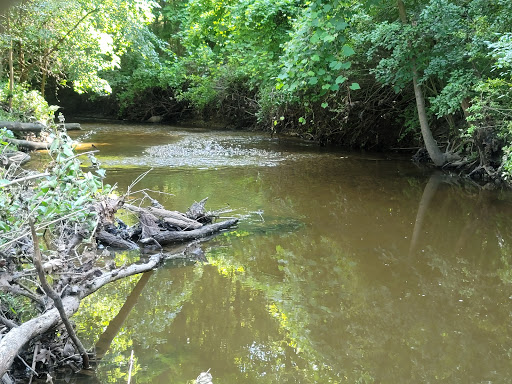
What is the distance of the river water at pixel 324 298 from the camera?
11.4 feet

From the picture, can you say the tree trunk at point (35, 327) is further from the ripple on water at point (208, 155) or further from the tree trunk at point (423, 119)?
the tree trunk at point (423, 119)

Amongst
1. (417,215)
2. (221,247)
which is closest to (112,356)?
(221,247)

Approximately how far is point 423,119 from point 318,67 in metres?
7.49

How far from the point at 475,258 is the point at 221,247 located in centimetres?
290

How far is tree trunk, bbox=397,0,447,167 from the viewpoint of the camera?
1056 centimetres

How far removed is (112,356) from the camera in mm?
3518

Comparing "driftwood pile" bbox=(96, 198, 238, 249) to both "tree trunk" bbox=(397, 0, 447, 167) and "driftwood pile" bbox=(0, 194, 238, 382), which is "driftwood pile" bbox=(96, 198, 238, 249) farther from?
"tree trunk" bbox=(397, 0, 447, 167)

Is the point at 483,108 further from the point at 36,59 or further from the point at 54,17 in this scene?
the point at 36,59

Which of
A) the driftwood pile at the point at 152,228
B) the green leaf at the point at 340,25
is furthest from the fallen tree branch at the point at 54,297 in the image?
the green leaf at the point at 340,25

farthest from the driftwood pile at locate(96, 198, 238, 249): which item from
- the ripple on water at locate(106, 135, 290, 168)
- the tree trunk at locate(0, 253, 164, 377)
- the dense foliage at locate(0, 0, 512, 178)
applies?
the ripple on water at locate(106, 135, 290, 168)

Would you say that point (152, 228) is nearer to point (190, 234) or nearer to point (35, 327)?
point (190, 234)

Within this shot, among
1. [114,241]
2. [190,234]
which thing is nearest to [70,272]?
[114,241]

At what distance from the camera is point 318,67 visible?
16.3 ft

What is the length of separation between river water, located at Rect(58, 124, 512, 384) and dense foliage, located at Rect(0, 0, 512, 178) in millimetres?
1848
